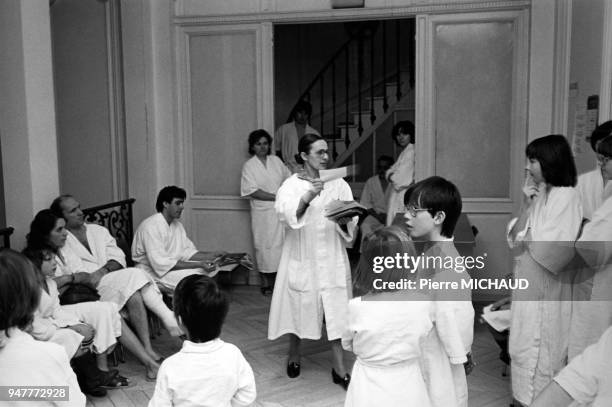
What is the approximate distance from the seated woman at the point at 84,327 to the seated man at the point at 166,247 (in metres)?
0.96

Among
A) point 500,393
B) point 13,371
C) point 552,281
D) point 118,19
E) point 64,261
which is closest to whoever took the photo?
point 13,371

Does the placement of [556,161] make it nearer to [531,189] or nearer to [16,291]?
[531,189]

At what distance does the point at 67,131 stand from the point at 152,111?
3.10 ft

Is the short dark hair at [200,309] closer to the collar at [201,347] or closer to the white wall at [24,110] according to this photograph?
the collar at [201,347]

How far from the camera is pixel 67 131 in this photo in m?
6.78

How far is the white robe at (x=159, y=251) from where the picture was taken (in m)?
5.22

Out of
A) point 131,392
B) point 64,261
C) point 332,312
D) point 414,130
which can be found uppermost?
point 414,130

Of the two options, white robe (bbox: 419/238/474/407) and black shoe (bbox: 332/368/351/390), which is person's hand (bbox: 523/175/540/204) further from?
black shoe (bbox: 332/368/351/390)

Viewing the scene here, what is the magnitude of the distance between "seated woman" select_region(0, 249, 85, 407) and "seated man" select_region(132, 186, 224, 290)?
3.05 metres

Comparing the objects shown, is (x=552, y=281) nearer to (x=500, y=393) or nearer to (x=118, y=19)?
(x=500, y=393)

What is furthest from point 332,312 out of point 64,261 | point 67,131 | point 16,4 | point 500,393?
point 67,131

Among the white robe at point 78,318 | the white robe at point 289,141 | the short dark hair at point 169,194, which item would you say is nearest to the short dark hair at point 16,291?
the white robe at point 78,318

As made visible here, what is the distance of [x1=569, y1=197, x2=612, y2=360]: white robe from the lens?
9.93 ft

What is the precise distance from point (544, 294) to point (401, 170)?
11.1ft
